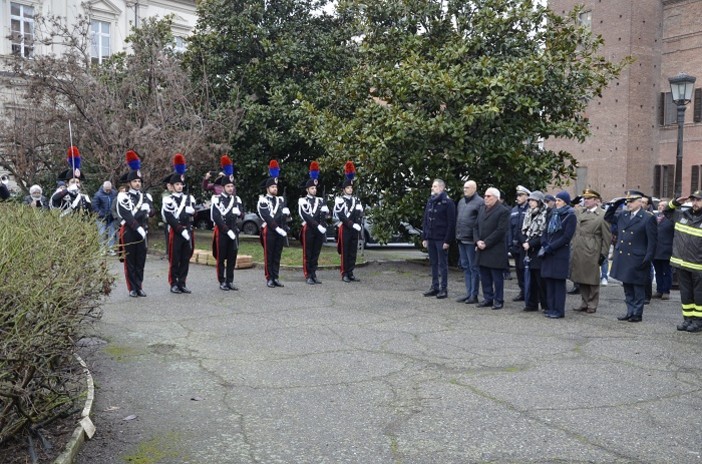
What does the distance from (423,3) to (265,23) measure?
644 centimetres

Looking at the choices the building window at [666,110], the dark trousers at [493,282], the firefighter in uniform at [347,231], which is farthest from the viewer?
the building window at [666,110]

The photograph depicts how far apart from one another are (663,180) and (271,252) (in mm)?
33644

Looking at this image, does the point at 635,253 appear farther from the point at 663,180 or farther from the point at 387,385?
the point at 663,180

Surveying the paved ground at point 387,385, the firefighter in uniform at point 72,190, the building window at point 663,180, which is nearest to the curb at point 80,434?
the paved ground at point 387,385

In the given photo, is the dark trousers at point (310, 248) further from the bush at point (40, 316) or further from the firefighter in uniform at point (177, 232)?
the bush at point (40, 316)

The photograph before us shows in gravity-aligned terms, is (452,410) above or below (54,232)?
below

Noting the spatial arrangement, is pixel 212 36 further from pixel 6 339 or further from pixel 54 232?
pixel 6 339

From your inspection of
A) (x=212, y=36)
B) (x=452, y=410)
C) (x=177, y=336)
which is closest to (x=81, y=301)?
(x=452, y=410)

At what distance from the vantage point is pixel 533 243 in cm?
1074

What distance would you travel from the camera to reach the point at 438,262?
1261cm

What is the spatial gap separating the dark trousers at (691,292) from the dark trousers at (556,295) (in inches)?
61.5

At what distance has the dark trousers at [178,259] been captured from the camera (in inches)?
485

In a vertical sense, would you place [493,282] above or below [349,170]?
below

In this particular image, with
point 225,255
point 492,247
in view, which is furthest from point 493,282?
point 225,255
